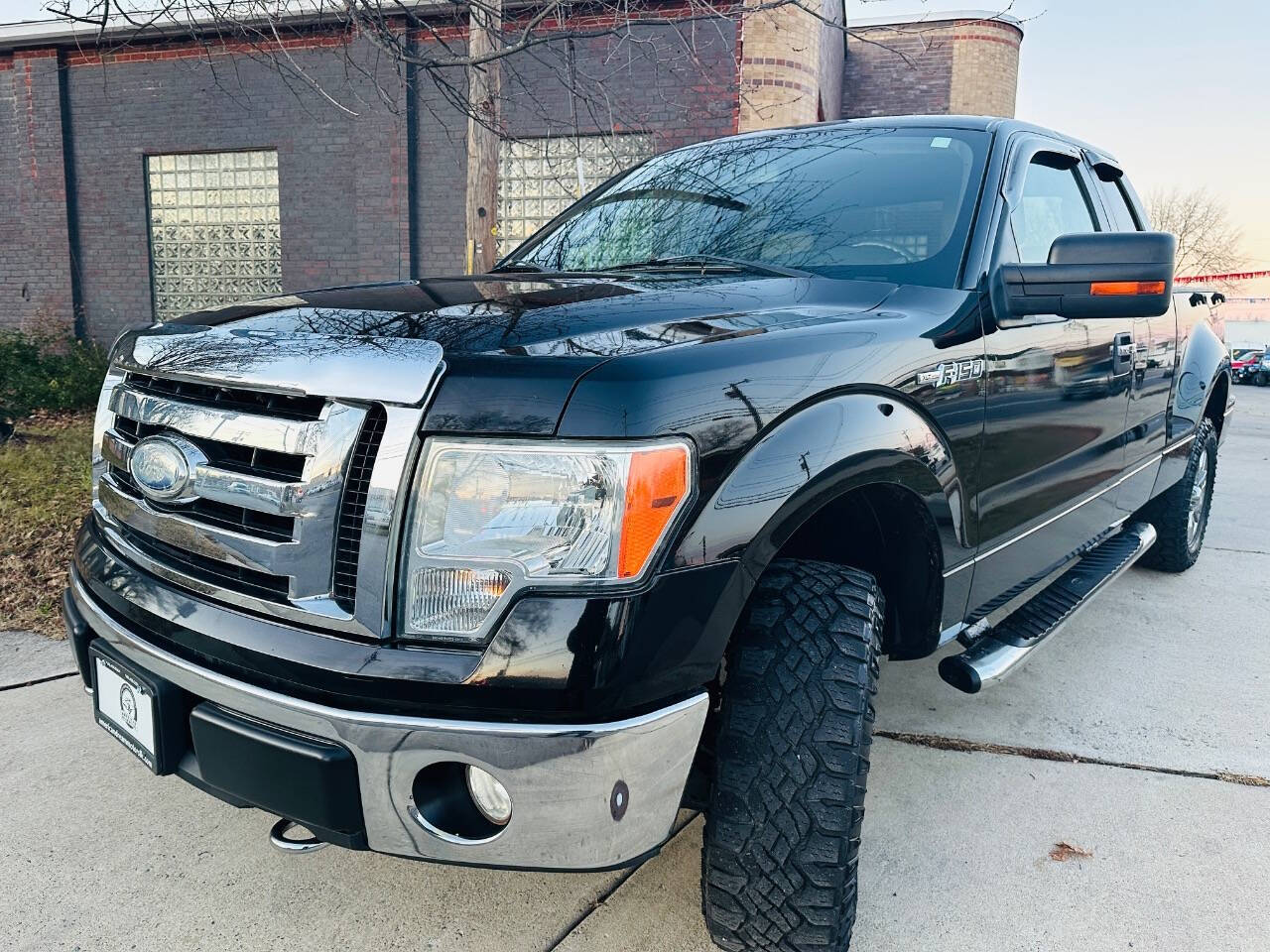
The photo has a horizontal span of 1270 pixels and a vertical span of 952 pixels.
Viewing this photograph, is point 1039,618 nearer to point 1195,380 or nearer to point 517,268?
point 517,268

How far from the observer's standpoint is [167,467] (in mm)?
1626

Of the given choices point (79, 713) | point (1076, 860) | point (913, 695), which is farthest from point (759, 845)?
point (79, 713)

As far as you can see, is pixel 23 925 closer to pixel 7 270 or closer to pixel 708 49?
pixel 708 49

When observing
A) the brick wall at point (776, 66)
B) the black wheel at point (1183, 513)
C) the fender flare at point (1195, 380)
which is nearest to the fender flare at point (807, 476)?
the fender flare at point (1195, 380)

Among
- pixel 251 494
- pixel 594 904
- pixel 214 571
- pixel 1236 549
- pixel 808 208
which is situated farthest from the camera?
pixel 1236 549

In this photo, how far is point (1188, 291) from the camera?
12.8 feet

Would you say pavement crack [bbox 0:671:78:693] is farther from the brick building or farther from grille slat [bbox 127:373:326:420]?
the brick building

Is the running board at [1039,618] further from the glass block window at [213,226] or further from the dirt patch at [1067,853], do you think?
the glass block window at [213,226]

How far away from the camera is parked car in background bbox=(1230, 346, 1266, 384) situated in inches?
1006

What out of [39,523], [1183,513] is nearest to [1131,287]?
[1183,513]

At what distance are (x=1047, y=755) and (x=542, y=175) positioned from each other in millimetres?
9175

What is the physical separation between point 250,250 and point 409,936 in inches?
443

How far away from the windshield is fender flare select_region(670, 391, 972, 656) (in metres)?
0.54

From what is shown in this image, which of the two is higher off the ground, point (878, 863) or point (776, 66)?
point (776, 66)
